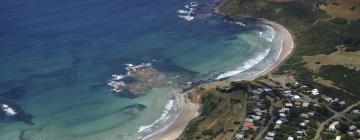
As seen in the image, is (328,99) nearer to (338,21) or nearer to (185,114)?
(185,114)

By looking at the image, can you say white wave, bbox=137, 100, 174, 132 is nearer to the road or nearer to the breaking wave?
the breaking wave

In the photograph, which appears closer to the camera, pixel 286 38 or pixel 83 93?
pixel 83 93

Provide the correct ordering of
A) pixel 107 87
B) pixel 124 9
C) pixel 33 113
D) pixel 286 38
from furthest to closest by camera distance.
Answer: pixel 124 9 < pixel 286 38 < pixel 107 87 < pixel 33 113

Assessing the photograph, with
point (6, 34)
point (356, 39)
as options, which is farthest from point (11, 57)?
point (356, 39)

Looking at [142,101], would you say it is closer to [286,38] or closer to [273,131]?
[273,131]

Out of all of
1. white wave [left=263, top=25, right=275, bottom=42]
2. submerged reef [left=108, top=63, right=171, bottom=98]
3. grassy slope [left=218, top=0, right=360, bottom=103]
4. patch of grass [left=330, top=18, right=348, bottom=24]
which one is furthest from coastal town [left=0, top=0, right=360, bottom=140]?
white wave [left=263, top=25, right=275, bottom=42]

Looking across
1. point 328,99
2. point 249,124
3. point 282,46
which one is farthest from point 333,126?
point 282,46

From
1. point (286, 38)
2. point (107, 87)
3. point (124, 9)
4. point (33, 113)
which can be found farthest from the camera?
point (124, 9)

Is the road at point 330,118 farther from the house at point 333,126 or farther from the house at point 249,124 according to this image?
the house at point 249,124

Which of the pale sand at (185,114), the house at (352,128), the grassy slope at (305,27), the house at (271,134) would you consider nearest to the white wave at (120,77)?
the pale sand at (185,114)
